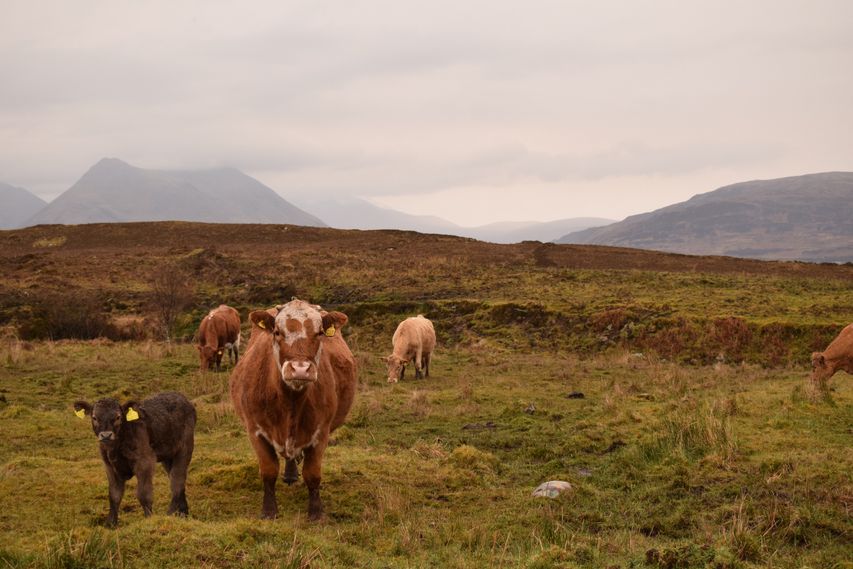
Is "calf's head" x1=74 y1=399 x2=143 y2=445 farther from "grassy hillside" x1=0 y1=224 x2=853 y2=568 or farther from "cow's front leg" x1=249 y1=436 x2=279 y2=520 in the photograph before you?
"cow's front leg" x1=249 y1=436 x2=279 y2=520

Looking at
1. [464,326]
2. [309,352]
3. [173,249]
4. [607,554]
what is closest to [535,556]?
[607,554]

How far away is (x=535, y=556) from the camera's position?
22.5ft

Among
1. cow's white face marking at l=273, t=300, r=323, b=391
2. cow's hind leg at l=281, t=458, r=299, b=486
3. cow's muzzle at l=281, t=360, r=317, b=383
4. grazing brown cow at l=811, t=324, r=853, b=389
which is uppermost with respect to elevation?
cow's white face marking at l=273, t=300, r=323, b=391

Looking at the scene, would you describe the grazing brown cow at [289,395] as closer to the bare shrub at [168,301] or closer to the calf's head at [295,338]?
the calf's head at [295,338]

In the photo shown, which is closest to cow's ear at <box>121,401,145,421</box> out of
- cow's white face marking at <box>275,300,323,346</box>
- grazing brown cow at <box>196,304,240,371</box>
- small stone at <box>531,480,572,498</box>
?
cow's white face marking at <box>275,300,323,346</box>

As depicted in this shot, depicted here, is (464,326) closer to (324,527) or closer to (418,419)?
(418,419)

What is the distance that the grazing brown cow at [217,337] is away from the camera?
76.5ft

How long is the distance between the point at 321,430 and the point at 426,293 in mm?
30482

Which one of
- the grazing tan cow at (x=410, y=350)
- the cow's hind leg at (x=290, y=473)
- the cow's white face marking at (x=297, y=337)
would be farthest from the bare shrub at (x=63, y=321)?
the cow's white face marking at (x=297, y=337)

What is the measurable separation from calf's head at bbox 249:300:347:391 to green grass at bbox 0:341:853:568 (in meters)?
1.70

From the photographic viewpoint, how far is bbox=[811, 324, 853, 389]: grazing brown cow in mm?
17203

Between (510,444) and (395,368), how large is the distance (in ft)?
31.2

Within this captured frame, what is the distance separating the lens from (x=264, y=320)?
8.56 meters

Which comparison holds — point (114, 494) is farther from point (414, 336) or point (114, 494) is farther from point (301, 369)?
point (414, 336)
